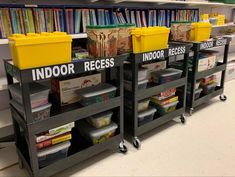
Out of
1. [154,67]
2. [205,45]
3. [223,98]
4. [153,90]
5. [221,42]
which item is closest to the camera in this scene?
[153,90]

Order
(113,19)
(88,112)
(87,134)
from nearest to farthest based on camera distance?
(88,112)
(87,134)
(113,19)

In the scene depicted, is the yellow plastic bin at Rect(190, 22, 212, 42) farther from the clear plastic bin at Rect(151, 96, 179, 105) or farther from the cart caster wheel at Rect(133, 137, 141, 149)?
the cart caster wheel at Rect(133, 137, 141, 149)

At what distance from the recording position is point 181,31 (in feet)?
7.61

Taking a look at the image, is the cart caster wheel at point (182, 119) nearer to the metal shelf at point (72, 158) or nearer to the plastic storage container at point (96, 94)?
the metal shelf at point (72, 158)

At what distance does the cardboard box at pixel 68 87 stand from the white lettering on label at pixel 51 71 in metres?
0.26

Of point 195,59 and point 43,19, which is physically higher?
point 43,19

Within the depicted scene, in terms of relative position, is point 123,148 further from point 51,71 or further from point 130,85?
point 51,71

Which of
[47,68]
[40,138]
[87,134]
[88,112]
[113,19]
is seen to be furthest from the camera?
[113,19]

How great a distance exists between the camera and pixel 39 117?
1.46 m

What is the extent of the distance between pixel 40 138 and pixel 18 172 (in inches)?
17.6

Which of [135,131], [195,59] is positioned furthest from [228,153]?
[195,59]

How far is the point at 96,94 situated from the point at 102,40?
41cm

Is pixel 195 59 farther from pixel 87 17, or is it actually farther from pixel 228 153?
pixel 87 17

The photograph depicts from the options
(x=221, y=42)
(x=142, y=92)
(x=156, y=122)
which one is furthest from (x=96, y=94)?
(x=221, y=42)
